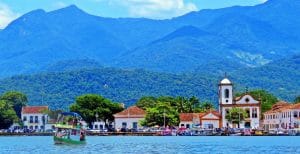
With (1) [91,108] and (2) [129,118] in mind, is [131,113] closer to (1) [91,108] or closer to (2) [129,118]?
(2) [129,118]

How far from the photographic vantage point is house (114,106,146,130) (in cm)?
14612

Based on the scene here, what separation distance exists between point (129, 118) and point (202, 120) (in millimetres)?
13886

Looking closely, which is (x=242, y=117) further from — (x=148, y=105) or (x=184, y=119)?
(x=148, y=105)

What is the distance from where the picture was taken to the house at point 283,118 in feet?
439

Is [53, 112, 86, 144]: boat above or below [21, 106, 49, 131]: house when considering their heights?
below

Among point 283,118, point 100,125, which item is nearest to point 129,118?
point 100,125

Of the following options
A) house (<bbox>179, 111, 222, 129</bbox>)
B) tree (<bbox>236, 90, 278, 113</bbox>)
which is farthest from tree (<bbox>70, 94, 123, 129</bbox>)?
tree (<bbox>236, 90, 278, 113</bbox>)

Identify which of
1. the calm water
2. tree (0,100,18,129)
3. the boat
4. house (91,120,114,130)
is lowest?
the calm water

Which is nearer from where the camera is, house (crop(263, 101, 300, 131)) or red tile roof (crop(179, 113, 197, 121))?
house (crop(263, 101, 300, 131))

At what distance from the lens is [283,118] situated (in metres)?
138

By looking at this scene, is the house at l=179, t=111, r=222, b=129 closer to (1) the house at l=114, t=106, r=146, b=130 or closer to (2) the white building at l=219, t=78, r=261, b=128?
(2) the white building at l=219, t=78, r=261, b=128

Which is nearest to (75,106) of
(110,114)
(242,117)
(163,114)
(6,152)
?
(110,114)

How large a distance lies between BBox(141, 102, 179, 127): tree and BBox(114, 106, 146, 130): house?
911 centimetres

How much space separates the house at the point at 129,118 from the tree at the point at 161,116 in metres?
9.11
